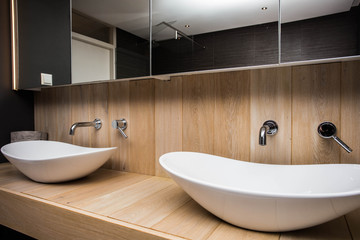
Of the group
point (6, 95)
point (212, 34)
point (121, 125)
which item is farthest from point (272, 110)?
point (6, 95)

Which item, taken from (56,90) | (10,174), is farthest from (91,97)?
(10,174)

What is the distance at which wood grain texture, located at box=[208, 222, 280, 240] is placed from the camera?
0.56m

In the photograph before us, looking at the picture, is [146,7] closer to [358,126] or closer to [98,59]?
[98,59]

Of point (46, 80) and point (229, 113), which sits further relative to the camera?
point (46, 80)

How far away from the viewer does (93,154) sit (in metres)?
0.97

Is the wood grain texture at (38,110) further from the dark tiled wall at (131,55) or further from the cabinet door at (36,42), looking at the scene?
the dark tiled wall at (131,55)

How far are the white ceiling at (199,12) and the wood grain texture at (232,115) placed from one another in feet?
0.70

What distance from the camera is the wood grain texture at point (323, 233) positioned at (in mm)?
559

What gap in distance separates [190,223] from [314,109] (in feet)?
1.98

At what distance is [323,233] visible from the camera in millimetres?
581

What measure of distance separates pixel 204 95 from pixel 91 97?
2.38ft

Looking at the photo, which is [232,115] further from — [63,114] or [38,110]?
[38,110]

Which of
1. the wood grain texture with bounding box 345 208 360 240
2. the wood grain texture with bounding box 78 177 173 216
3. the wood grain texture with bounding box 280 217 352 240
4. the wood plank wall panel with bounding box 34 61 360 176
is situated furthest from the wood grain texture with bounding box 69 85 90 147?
the wood grain texture with bounding box 345 208 360 240

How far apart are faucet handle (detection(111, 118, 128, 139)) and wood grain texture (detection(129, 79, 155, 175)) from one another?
0.04 meters
